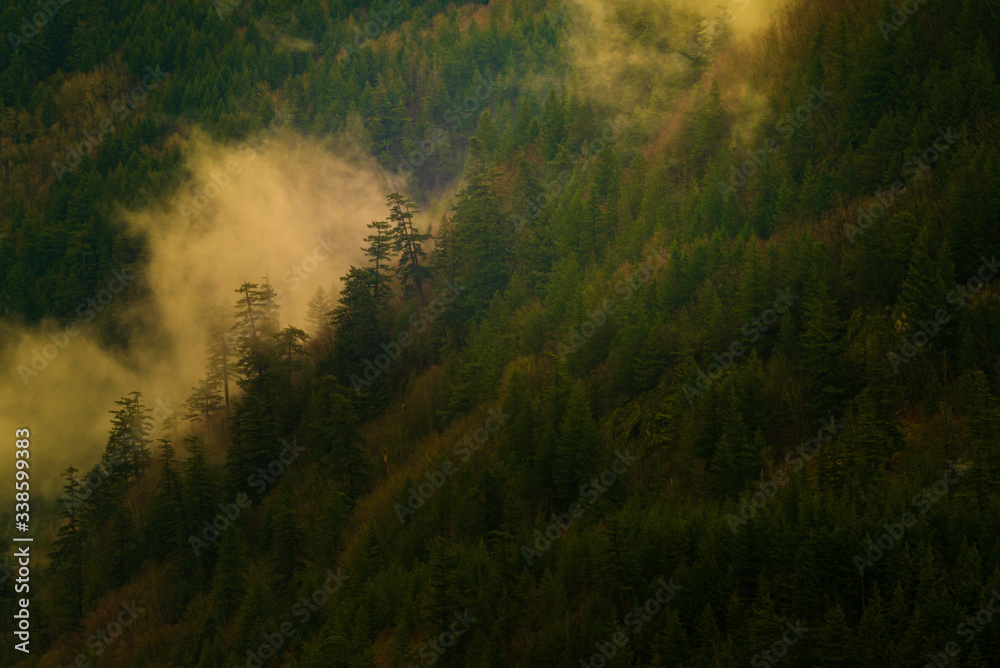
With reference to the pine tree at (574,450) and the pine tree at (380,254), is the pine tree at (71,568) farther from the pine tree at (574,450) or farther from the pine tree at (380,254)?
the pine tree at (574,450)

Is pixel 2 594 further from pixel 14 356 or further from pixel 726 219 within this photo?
pixel 726 219

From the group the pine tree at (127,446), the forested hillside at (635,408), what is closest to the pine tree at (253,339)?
the forested hillside at (635,408)

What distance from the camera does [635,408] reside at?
50281mm

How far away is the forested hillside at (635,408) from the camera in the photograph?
37.5m

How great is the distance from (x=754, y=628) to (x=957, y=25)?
36064 millimetres

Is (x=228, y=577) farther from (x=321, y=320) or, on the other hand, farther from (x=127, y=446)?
(x=321, y=320)

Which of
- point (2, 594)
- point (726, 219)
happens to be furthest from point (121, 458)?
point (726, 219)

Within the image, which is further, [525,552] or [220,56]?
[220,56]

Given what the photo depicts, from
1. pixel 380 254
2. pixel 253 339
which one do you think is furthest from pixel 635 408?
pixel 253 339

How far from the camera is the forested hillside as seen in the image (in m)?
37.5

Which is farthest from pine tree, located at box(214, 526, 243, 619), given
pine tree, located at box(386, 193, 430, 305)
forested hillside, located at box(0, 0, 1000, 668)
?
pine tree, located at box(386, 193, 430, 305)

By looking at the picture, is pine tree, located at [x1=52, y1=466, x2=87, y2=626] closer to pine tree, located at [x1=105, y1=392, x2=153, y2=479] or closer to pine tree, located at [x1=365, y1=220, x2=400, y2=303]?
pine tree, located at [x1=105, y1=392, x2=153, y2=479]

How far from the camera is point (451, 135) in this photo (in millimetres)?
109500

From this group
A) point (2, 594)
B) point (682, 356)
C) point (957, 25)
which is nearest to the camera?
point (682, 356)
